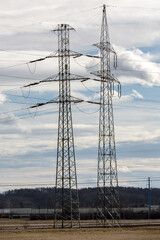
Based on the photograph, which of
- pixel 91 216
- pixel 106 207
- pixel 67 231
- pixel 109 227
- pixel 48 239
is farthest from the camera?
pixel 91 216

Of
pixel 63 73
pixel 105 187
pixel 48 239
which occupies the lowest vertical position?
pixel 48 239

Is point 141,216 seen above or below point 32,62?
below

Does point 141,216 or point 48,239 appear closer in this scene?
point 48,239

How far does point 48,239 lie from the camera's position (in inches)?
2638

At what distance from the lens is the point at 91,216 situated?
579 feet

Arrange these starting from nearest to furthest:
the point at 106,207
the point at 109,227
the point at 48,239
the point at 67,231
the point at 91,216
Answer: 1. the point at 48,239
2. the point at 67,231
3. the point at 106,207
4. the point at 109,227
5. the point at 91,216

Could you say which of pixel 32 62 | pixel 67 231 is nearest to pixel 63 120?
pixel 32 62

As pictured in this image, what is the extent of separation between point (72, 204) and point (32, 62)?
23.6 metres

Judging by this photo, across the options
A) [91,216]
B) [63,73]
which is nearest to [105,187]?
[63,73]

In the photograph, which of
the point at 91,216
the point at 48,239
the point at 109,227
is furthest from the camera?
the point at 91,216

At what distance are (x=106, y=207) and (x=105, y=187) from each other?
4666mm

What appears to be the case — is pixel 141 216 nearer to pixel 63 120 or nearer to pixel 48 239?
pixel 63 120

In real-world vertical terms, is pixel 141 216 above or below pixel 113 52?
below

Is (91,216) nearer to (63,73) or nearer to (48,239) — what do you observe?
(63,73)
